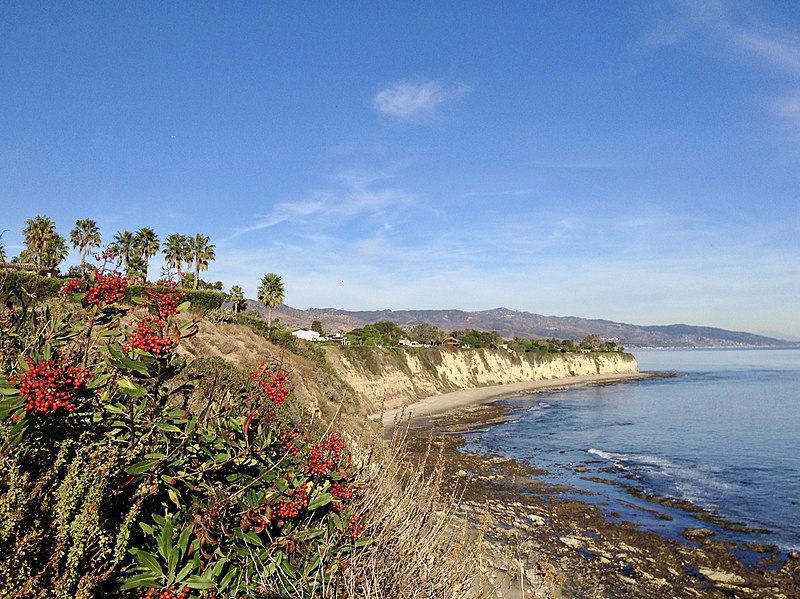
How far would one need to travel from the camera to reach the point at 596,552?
16656 mm

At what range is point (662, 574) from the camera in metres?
15.2

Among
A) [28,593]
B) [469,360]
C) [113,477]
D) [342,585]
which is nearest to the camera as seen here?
[28,593]

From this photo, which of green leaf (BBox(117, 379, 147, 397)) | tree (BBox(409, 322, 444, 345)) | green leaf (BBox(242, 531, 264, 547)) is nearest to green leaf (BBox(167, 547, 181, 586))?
green leaf (BBox(242, 531, 264, 547))

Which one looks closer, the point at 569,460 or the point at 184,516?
the point at 184,516

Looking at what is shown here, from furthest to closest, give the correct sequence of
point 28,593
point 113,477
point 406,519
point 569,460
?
point 569,460, point 406,519, point 113,477, point 28,593

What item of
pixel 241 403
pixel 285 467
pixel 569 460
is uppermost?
pixel 241 403

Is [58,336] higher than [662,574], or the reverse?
[58,336]

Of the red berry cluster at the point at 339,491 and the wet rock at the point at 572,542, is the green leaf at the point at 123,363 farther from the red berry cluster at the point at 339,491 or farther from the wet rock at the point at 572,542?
the wet rock at the point at 572,542

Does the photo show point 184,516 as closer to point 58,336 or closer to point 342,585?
point 342,585

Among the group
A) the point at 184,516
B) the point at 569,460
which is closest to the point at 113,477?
the point at 184,516

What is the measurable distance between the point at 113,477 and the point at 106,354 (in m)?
1.18

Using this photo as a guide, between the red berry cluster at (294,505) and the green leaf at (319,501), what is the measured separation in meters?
0.05

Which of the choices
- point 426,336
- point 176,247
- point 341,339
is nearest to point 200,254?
point 176,247

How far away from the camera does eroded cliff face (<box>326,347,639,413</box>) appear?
56750 mm
